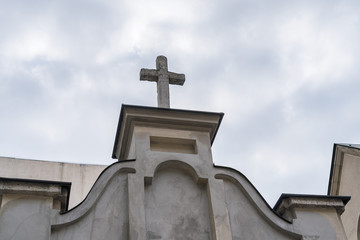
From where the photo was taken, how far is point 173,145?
31.4ft

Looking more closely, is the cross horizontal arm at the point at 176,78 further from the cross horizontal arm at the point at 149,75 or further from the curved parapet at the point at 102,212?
the curved parapet at the point at 102,212

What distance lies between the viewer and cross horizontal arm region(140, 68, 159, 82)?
34.8 feet

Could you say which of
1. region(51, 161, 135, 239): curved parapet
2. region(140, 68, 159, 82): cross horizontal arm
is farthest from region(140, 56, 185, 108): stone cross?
region(51, 161, 135, 239): curved parapet

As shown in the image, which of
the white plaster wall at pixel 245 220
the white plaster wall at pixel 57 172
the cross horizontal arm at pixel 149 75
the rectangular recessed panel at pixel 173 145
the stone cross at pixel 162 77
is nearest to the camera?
the white plaster wall at pixel 245 220

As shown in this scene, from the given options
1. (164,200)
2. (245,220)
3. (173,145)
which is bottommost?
(245,220)

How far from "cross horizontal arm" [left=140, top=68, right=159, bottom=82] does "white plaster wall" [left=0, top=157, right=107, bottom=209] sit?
6.47 m

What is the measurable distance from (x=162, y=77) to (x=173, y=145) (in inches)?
63.8

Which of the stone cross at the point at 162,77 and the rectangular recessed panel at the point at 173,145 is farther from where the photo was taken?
the stone cross at the point at 162,77

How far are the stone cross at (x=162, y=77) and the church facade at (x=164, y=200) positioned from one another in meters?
0.24

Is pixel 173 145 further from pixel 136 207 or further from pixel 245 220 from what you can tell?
pixel 245 220

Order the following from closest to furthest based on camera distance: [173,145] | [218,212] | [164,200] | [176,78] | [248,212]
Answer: [218,212] → [164,200] → [248,212] → [173,145] → [176,78]

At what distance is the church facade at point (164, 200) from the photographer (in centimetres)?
808

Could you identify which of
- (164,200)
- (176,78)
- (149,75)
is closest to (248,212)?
(164,200)

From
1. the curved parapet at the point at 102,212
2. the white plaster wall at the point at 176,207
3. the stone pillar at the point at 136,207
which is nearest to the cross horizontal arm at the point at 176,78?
the white plaster wall at the point at 176,207
